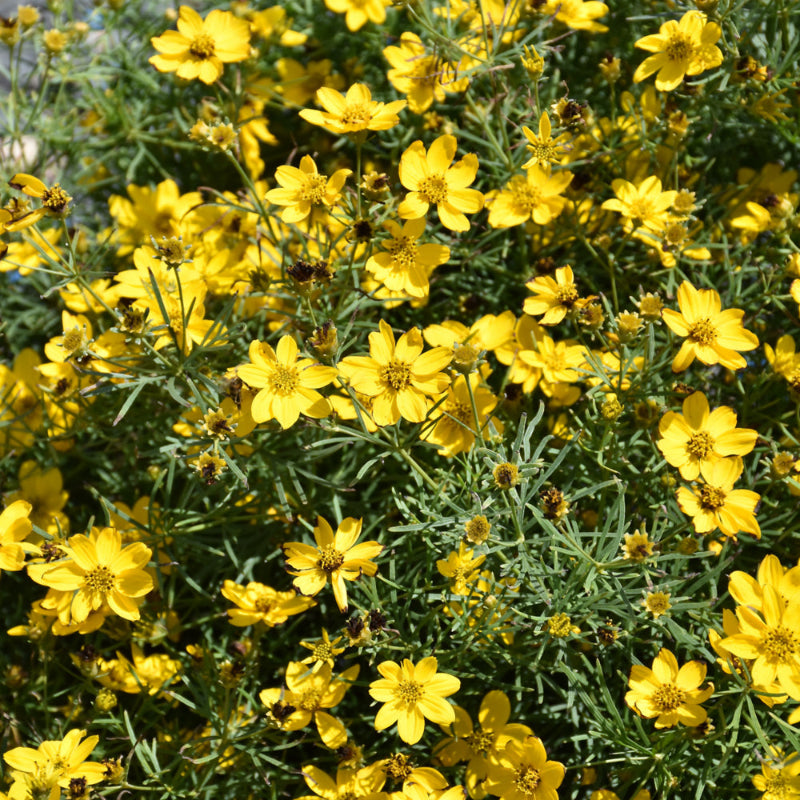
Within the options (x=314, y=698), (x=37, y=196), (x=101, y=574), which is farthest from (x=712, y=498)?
(x=37, y=196)

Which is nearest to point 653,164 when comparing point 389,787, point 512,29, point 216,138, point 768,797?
point 512,29

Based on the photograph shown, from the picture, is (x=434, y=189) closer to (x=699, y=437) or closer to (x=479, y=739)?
(x=699, y=437)

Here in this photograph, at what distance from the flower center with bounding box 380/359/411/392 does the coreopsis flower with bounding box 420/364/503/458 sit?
16 cm

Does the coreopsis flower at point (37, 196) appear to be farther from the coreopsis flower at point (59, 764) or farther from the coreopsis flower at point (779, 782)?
the coreopsis flower at point (779, 782)

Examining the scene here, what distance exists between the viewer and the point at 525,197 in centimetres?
183

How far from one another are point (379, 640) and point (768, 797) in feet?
2.33

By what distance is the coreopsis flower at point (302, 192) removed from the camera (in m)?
1.59

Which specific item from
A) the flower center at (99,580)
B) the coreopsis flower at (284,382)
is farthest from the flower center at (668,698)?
the flower center at (99,580)

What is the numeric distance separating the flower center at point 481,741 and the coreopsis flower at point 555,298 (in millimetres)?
797

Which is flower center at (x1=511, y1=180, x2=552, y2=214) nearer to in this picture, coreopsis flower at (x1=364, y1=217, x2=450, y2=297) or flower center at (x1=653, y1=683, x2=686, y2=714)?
coreopsis flower at (x1=364, y1=217, x2=450, y2=297)

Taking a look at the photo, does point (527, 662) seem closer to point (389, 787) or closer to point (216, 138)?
point (389, 787)

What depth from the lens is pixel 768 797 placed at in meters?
1.41

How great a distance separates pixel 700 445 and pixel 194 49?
1370 mm

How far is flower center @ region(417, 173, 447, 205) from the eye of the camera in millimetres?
1618
